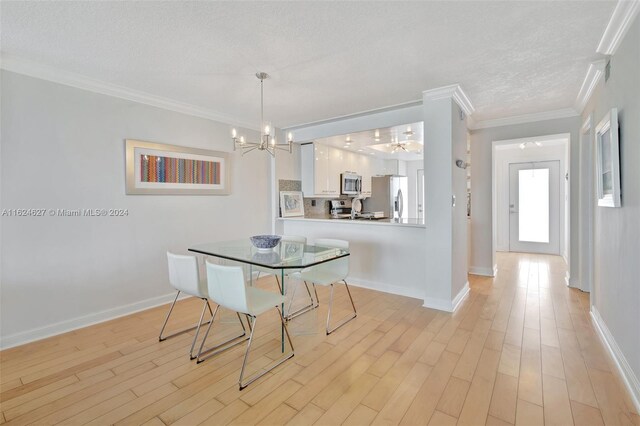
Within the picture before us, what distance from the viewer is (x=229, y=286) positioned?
86.0 inches

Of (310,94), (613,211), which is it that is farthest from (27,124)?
(613,211)

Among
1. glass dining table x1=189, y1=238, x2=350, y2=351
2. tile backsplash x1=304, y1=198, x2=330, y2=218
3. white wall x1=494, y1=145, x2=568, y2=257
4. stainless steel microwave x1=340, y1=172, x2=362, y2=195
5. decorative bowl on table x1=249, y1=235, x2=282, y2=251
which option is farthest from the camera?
white wall x1=494, y1=145, x2=568, y2=257

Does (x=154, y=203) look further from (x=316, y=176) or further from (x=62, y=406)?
(x=316, y=176)

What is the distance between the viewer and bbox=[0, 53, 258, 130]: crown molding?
8.58ft

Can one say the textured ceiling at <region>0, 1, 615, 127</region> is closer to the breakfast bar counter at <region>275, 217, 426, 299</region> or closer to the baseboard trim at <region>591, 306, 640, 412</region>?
the breakfast bar counter at <region>275, 217, 426, 299</region>

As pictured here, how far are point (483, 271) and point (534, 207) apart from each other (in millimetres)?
2943

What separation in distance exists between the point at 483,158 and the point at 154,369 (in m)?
5.06

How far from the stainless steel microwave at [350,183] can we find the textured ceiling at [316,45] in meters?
2.36

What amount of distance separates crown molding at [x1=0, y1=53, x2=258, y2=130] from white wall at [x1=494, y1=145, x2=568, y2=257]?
5858 mm

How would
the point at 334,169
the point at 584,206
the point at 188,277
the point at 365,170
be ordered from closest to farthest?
the point at 188,277 → the point at 584,206 → the point at 334,169 → the point at 365,170

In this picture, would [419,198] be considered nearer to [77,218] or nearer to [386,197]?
[386,197]

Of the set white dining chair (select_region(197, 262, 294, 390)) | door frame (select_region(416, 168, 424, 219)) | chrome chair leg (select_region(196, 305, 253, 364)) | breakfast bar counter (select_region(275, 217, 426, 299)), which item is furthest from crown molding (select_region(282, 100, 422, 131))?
door frame (select_region(416, 168, 424, 219))

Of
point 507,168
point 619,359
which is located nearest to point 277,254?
point 619,359

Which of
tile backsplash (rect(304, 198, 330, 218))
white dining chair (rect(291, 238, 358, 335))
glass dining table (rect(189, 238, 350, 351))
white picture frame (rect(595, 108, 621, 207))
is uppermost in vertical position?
white picture frame (rect(595, 108, 621, 207))
